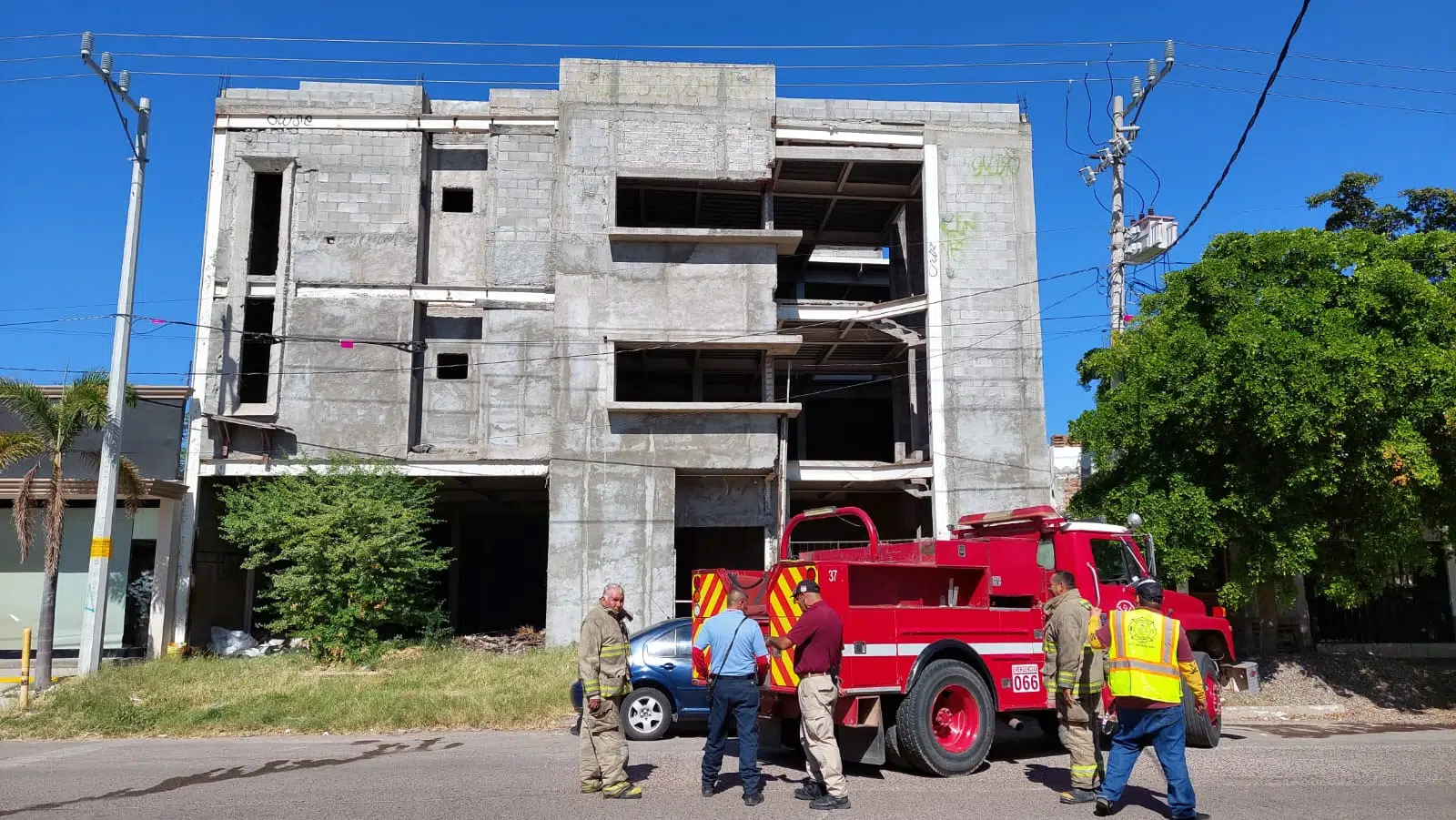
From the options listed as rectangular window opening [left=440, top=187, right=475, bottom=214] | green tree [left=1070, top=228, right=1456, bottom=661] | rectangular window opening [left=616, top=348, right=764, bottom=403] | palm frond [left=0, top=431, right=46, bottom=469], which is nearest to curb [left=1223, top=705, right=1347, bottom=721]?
green tree [left=1070, top=228, right=1456, bottom=661]

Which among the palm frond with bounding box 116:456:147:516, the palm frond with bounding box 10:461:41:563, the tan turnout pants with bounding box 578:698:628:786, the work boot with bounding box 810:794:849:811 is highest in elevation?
the palm frond with bounding box 116:456:147:516

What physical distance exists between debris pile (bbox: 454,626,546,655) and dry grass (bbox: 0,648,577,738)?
265 centimetres

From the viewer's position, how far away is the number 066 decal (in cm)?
984

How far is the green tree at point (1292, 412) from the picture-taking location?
47.0 ft

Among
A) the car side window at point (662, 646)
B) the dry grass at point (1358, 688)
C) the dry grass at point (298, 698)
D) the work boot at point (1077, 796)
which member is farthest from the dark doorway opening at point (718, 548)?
the work boot at point (1077, 796)

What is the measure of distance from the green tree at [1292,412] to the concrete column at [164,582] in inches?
740

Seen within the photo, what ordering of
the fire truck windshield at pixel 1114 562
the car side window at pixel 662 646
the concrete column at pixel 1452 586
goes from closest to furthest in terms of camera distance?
the fire truck windshield at pixel 1114 562 → the car side window at pixel 662 646 → the concrete column at pixel 1452 586

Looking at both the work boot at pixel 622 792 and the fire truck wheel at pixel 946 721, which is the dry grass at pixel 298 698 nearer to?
the work boot at pixel 622 792

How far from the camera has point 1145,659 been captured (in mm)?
7277

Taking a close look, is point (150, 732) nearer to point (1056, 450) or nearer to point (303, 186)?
point (303, 186)

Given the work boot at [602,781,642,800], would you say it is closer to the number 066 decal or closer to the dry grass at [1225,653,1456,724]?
the number 066 decal

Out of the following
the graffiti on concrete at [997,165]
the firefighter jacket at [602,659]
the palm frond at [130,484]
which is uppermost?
the graffiti on concrete at [997,165]

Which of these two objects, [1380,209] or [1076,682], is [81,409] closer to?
[1076,682]

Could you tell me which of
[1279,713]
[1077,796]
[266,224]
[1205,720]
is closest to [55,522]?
[266,224]
